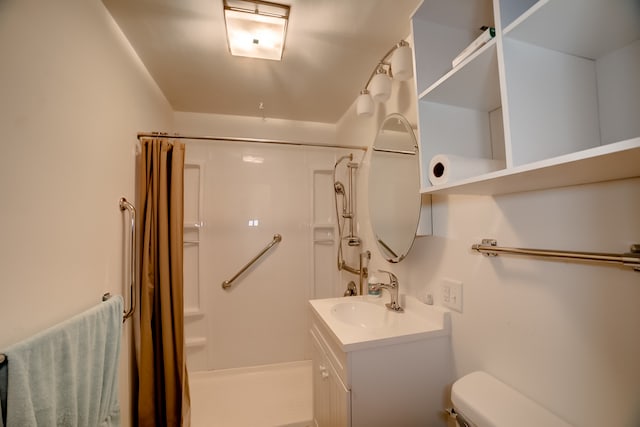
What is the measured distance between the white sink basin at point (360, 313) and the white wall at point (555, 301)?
1.39ft

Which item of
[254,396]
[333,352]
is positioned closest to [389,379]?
[333,352]

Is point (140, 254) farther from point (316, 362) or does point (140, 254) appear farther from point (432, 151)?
point (432, 151)

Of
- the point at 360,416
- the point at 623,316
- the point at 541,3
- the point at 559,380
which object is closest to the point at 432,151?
the point at 541,3

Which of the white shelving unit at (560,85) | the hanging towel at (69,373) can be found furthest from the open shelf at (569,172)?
the hanging towel at (69,373)

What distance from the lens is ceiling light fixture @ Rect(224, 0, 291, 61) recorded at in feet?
3.95

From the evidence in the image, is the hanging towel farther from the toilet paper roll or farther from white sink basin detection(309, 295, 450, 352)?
the toilet paper roll

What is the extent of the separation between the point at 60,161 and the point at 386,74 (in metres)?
1.53

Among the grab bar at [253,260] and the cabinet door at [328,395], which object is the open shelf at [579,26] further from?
the grab bar at [253,260]

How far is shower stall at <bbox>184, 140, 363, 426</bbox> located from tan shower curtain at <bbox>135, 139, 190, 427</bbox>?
0.68 metres

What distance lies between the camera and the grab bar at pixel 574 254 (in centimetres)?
58

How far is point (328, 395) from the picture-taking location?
126cm

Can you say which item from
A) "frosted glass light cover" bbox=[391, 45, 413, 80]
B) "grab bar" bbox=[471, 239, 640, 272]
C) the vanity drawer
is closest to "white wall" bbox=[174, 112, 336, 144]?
"frosted glass light cover" bbox=[391, 45, 413, 80]

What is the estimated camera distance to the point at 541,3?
564 millimetres

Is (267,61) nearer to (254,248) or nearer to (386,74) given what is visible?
(386,74)
